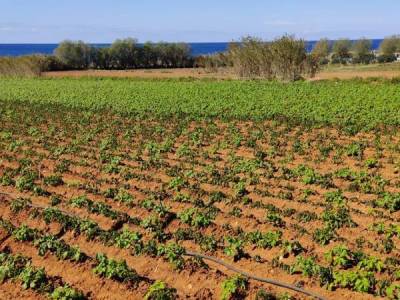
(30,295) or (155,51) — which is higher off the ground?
(155,51)

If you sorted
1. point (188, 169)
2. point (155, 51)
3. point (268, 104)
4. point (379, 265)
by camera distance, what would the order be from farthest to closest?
point (155, 51)
point (268, 104)
point (188, 169)
point (379, 265)

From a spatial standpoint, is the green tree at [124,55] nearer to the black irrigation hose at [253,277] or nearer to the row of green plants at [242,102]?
the row of green plants at [242,102]

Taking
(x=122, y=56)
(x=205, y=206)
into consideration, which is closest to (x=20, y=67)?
(x=122, y=56)

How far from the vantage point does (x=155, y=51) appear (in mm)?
76375

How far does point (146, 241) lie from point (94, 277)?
4.62ft

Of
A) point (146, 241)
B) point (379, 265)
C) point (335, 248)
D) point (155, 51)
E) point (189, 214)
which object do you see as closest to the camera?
point (379, 265)

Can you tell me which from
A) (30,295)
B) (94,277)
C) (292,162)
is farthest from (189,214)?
(292,162)

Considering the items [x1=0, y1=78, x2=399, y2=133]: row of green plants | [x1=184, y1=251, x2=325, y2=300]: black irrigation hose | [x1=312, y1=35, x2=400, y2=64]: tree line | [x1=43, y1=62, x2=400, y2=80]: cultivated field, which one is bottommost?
[x1=184, y1=251, x2=325, y2=300]: black irrigation hose

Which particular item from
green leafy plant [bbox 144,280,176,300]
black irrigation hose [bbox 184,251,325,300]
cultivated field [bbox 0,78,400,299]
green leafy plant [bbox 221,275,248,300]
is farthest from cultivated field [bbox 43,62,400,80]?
green leafy plant [bbox 144,280,176,300]

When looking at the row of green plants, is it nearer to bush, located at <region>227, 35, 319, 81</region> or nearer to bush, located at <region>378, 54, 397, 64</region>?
bush, located at <region>227, 35, 319, 81</region>

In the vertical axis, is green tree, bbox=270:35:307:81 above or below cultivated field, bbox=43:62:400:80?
above

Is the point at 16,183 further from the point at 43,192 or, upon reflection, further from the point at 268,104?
the point at 268,104

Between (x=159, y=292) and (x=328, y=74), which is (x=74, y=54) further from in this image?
(x=159, y=292)

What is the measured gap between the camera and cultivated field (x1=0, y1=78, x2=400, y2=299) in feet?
23.9
